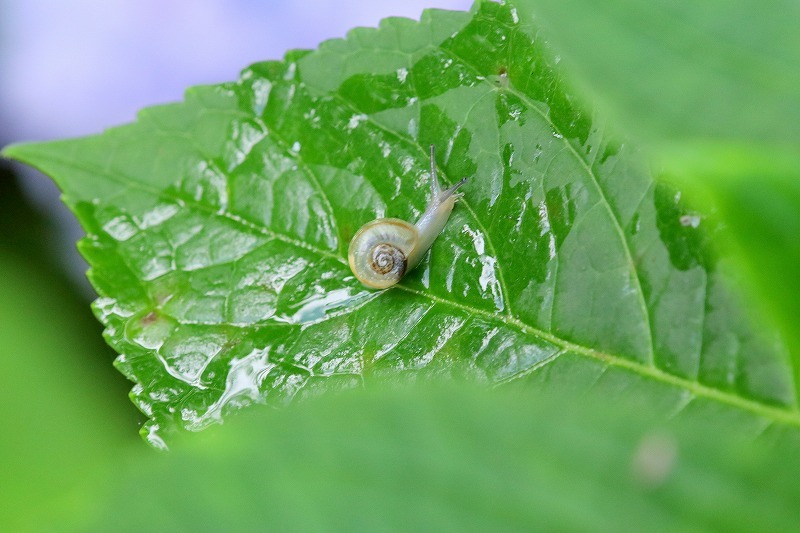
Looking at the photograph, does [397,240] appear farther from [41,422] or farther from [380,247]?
[41,422]

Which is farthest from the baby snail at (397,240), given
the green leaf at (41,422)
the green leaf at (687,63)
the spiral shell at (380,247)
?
the green leaf at (687,63)

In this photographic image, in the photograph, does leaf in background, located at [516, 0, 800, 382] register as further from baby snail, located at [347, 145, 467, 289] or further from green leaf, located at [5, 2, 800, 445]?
baby snail, located at [347, 145, 467, 289]

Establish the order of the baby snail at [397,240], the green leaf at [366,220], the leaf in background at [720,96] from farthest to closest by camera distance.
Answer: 1. the baby snail at [397,240]
2. the green leaf at [366,220]
3. the leaf in background at [720,96]

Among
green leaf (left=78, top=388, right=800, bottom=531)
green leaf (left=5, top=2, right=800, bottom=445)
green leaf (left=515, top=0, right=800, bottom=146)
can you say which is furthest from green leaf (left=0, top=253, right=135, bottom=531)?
green leaf (left=515, top=0, right=800, bottom=146)

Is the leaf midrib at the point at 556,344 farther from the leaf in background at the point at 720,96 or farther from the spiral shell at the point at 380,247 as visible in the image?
the leaf in background at the point at 720,96

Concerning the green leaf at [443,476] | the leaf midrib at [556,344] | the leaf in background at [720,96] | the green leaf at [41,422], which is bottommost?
the green leaf at [41,422]

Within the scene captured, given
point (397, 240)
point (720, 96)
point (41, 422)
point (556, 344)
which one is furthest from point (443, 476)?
point (41, 422)
